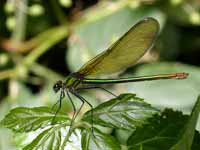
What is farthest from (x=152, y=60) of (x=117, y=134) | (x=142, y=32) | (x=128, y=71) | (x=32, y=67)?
(x=142, y=32)

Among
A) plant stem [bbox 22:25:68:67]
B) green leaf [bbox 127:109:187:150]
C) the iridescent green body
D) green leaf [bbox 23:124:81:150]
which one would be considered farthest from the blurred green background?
green leaf [bbox 23:124:81:150]

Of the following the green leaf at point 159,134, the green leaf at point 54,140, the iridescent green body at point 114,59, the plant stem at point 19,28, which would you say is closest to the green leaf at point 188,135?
the green leaf at point 159,134

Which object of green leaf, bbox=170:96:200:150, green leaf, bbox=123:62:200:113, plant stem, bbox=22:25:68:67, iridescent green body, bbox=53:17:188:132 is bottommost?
green leaf, bbox=170:96:200:150

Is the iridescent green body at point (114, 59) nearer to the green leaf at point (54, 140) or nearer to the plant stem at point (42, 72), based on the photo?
the green leaf at point (54, 140)

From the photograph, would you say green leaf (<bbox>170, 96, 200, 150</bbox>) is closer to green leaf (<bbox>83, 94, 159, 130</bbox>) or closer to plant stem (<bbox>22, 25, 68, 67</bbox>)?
green leaf (<bbox>83, 94, 159, 130</bbox>)

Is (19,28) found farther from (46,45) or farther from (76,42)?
(76,42)

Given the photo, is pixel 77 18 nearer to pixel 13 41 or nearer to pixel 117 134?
pixel 13 41

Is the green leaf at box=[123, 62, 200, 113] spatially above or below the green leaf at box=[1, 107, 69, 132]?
above

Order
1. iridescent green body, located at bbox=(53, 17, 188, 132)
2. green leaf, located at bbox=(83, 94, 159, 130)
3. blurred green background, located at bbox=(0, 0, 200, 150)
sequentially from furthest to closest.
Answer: blurred green background, located at bbox=(0, 0, 200, 150), iridescent green body, located at bbox=(53, 17, 188, 132), green leaf, located at bbox=(83, 94, 159, 130)
